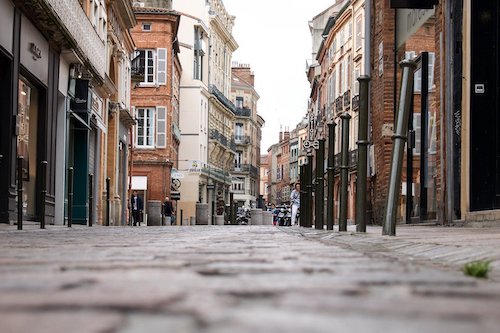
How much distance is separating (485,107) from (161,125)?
42683mm

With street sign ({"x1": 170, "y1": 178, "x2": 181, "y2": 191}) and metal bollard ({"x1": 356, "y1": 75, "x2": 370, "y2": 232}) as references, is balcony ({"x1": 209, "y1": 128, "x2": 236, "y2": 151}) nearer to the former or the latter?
street sign ({"x1": 170, "y1": 178, "x2": 181, "y2": 191})

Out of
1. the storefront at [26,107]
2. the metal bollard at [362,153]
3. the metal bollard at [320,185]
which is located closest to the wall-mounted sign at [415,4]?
the metal bollard at [320,185]

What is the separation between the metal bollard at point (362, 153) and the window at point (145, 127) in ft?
152

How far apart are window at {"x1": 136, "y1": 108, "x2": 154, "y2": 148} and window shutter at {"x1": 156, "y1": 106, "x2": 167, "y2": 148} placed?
14.5 inches

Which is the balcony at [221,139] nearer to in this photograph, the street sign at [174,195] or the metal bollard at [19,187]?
the street sign at [174,195]

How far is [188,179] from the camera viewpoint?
67.9 meters

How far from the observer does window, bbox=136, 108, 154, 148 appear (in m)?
55.3

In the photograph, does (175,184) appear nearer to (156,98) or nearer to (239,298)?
(156,98)

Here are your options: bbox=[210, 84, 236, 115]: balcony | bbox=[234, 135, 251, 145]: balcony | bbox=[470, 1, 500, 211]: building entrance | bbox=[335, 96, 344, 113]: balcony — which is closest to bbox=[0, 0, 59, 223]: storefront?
bbox=[470, 1, 500, 211]: building entrance

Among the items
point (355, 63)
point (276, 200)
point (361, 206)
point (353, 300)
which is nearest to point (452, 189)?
point (361, 206)

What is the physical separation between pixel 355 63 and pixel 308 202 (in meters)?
34.3

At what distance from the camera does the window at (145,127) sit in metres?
55.3

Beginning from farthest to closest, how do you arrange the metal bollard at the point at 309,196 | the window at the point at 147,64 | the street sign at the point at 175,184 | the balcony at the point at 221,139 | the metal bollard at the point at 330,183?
1. the balcony at the point at 221,139
2. the street sign at the point at 175,184
3. the window at the point at 147,64
4. the metal bollard at the point at 309,196
5. the metal bollard at the point at 330,183

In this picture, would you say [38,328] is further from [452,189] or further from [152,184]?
[152,184]
